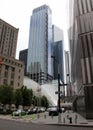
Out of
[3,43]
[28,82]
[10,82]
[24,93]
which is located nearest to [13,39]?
[3,43]

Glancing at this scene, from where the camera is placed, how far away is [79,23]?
40.8m

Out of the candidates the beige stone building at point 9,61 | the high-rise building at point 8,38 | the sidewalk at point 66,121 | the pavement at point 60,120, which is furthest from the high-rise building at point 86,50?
the high-rise building at point 8,38

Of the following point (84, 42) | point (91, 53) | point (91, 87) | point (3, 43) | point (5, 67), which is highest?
point (3, 43)

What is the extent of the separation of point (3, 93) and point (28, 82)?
93.2 meters

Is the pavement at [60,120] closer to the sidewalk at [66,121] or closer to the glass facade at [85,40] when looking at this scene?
the sidewalk at [66,121]

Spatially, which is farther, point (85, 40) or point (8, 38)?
point (8, 38)

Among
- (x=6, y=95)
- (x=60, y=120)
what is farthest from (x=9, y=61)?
(x=60, y=120)

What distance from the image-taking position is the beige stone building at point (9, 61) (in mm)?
119400

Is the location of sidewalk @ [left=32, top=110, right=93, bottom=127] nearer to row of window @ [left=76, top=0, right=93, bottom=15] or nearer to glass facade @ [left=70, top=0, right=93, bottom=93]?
glass facade @ [left=70, top=0, right=93, bottom=93]

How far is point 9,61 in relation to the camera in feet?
407

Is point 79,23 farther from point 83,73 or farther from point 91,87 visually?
point 91,87

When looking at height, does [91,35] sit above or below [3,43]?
below

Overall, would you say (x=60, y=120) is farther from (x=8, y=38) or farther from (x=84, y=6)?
(x=8, y=38)

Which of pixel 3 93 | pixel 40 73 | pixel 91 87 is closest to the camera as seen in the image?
pixel 91 87
